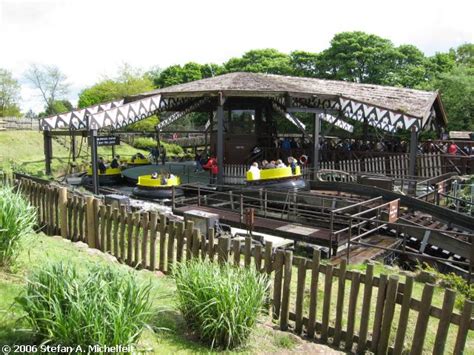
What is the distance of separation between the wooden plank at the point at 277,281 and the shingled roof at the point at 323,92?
1312 centimetres

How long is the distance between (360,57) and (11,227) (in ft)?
130

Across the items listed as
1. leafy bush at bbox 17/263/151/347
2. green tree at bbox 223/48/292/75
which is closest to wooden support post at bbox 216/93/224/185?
leafy bush at bbox 17/263/151/347

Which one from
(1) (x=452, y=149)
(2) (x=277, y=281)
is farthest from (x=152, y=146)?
(2) (x=277, y=281)

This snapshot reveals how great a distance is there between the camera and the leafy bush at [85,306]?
3223 mm

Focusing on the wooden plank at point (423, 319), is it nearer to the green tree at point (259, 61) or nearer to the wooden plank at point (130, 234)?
the wooden plank at point (130, 234)

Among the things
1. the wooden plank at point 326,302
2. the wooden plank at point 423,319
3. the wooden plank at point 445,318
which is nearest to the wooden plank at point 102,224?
the wooden plank at point 326,302

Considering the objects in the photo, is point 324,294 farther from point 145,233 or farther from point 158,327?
point 145,233

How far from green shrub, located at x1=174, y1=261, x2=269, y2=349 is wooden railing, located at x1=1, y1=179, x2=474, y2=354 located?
2.57 ft

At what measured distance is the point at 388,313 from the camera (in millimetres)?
4328

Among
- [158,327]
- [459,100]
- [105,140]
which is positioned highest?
[459,100]

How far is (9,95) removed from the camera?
6150 cm

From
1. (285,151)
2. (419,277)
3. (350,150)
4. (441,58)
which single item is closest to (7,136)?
(285,151)

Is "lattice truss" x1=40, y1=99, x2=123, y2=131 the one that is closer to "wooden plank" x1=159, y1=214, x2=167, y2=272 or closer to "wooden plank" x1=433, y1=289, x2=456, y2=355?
"wooden plank" x1=159, y1=214, x2=167, y2=272

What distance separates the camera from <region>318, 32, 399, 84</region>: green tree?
39312 millimetres
